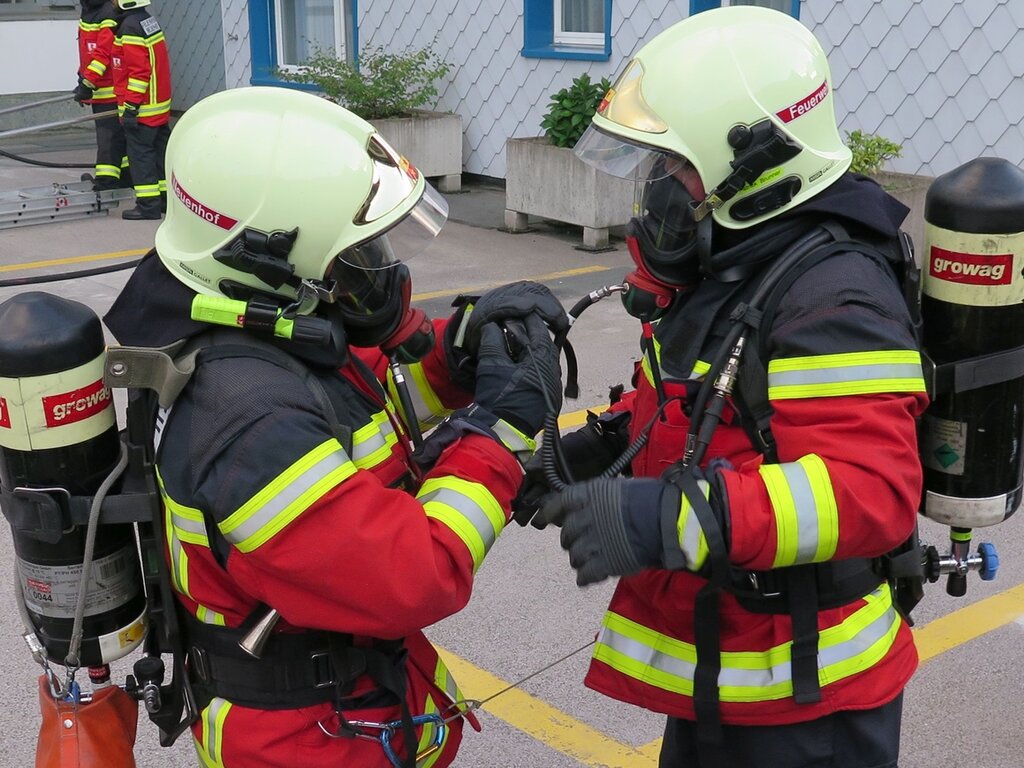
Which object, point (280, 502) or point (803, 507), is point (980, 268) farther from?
point (280, 502)

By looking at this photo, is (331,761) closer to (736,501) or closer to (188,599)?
(188,599)

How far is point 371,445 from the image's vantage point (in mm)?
1966

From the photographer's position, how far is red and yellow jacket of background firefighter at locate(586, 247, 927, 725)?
173cm

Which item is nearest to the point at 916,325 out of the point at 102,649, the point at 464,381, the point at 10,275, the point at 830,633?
the point at 830,633

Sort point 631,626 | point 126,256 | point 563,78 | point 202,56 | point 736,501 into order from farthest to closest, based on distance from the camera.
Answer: point 202,56, point 563,78, point 126,256, point 631,626, point 736,501

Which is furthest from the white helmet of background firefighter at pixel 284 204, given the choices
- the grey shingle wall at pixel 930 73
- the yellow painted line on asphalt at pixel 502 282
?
the grey shingle wall at pixel 930 73

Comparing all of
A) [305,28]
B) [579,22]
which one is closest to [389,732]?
[579,22]

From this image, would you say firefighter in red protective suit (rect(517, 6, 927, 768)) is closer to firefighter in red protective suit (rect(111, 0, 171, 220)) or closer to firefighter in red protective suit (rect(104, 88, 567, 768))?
firefighter in red protective suit (rect(104, 88, 567, 768))

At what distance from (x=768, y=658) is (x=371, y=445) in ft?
2.51

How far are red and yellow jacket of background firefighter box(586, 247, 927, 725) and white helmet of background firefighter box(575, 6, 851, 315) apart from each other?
0.18m

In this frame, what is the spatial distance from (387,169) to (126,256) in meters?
7.12

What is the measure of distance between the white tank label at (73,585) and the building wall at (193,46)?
12.6 metres

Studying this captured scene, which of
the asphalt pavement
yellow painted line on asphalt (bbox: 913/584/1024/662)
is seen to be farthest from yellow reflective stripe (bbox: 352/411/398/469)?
yellow painted line on asphalt (bbox: 913/584/1024/662)

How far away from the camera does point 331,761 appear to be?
1966mm
